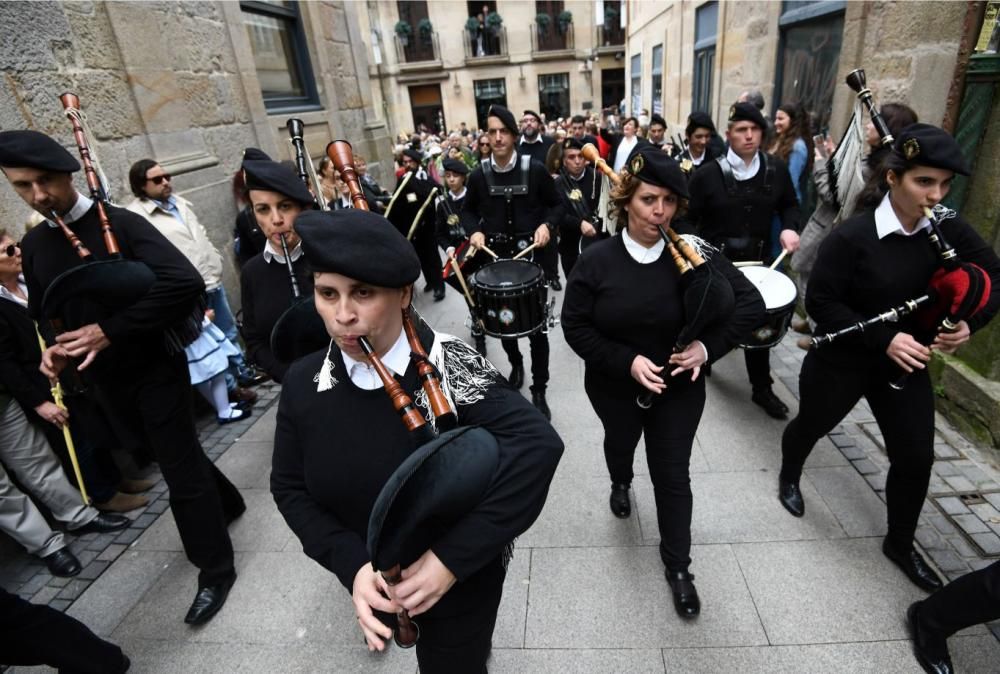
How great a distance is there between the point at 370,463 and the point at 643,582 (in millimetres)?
2000

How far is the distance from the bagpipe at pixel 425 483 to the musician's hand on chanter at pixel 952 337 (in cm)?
221

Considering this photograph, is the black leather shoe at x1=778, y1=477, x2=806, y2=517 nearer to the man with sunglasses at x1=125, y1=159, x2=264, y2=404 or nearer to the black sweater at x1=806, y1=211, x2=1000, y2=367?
the black sweater at x1=806, y1=211, x2=1000, y2=367

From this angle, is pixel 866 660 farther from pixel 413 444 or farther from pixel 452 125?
pixel 452 125

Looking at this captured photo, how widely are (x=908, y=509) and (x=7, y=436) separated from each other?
5.01 m

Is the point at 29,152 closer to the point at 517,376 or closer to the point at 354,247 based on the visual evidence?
the point at 354,247

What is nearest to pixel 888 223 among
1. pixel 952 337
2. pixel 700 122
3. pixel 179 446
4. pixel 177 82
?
pixel 952 337

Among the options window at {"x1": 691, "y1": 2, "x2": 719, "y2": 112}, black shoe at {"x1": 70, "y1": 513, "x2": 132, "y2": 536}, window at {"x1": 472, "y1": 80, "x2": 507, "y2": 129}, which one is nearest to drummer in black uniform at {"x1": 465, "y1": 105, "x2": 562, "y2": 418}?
black shoe at {"x1": 70, "y1": 513, "x2": 132, "y2": 536}

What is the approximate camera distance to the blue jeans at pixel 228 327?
508 cm

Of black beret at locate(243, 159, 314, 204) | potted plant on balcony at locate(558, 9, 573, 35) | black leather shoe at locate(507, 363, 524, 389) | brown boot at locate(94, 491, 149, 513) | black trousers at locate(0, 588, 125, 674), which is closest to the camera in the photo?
black trousers at locate(0, 588, 125, 674)

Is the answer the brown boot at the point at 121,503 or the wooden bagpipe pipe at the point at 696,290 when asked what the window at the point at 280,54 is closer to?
the brown boot at the point at 121,503

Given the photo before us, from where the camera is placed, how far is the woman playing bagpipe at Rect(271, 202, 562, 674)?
1301 mm

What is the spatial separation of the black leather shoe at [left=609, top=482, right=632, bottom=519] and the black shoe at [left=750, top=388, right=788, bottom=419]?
1623 mm

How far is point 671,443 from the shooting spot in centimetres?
256

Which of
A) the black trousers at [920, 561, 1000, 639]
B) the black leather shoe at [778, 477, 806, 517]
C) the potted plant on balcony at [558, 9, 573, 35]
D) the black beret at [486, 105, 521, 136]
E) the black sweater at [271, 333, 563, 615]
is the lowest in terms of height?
the black leather shoe at [778, 477, 806, 517]
